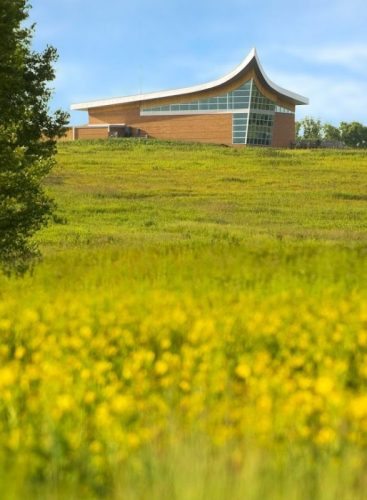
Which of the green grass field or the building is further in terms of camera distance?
the building

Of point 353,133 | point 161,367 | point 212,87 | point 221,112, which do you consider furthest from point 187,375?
point 353,133

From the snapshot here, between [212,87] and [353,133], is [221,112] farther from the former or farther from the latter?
[353,133]

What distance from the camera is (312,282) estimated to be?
8.73 meters

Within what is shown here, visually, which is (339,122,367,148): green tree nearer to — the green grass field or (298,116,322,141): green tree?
(298,116,322,141): green tree

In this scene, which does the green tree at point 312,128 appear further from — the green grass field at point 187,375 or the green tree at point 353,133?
the green grass field at point 187,375

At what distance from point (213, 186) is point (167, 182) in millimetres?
3398

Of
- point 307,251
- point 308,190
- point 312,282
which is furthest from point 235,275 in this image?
point 308,190

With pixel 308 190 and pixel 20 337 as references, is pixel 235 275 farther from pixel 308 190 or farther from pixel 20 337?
pixel 308 190

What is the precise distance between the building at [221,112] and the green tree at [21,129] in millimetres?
80565

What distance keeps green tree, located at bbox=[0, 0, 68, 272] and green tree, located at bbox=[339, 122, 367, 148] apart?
149m

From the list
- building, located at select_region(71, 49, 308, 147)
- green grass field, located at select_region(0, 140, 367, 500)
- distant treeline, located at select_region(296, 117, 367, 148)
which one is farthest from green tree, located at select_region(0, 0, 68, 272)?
distant treeline, located at select_region(296, 117, 367, 148)

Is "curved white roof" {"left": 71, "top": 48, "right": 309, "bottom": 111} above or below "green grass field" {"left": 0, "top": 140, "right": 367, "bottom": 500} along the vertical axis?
above

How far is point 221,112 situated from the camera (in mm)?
97875

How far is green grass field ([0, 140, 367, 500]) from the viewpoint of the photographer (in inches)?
144
